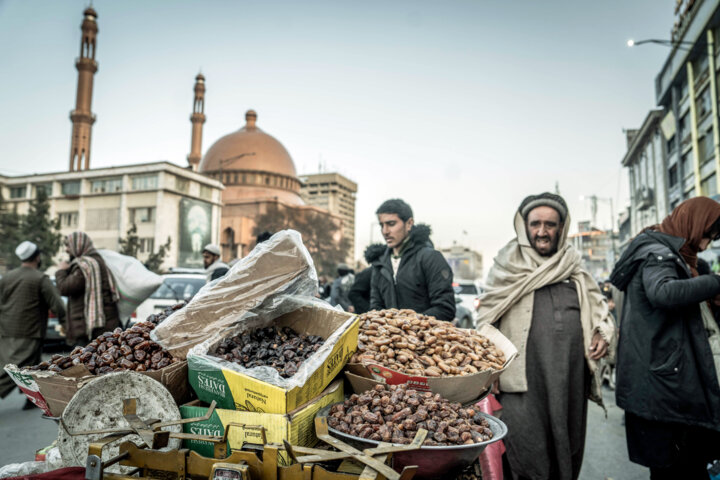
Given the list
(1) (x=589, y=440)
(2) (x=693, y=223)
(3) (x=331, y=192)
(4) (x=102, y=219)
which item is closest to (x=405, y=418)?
(2) (x=693, y=223)

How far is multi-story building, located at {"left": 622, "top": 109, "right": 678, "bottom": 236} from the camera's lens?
31.1m

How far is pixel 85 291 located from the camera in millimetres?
4996

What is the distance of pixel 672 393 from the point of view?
2.53 meters

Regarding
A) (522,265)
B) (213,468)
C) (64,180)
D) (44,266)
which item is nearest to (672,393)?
(522,265)

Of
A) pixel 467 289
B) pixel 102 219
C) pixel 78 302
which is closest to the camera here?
pixel 78 302

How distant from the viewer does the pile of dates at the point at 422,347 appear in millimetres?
1992

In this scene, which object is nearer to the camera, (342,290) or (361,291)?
(361,291)

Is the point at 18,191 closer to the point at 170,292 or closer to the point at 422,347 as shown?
the point at 170,292

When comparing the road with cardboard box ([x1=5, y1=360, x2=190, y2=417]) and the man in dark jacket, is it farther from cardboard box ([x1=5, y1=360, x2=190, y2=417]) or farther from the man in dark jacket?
cardboard box ([x1=5, y1=360, x2=190, y2=417])

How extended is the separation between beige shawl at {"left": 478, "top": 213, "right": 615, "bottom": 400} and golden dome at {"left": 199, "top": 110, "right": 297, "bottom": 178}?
2445 inches

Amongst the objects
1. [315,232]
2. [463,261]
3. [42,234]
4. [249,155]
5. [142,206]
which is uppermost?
[249,155]

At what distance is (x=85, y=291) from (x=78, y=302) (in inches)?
7.9

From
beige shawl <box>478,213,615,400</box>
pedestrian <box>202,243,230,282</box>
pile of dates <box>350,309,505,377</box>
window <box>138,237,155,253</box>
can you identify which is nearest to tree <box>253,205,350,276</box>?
window <box>138,237,155,253</box>

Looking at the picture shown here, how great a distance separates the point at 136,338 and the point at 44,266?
31.4 m
